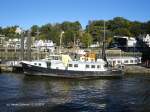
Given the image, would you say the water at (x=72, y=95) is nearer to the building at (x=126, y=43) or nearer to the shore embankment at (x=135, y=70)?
the shore embankment at (x=135, y=70)

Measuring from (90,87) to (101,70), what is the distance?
11.8m

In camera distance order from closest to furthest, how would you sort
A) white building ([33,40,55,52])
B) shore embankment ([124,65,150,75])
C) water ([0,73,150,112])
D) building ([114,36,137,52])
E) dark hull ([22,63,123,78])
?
1. water ([0,73,150,112])
2. dark hull ([22,63,123,78])
3. shore embankment ([124,65,150,75])
4. white building ([33,40,55,52])
5. building ([114,36,137,52])

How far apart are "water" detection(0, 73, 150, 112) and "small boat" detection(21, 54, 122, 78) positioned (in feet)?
4.67

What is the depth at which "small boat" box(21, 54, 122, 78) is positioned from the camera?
65.8m

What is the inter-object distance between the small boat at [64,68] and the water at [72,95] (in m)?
1.42

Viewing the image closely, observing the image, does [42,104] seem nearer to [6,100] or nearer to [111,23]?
[6,100]

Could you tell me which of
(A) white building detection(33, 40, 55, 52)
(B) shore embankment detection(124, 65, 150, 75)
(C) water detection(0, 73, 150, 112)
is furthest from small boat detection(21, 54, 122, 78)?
(A) white building detection(33, 40, 55, 52)

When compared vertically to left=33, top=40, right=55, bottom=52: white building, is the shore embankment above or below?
below

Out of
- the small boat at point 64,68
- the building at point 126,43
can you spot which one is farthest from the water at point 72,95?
the building at point 126,43

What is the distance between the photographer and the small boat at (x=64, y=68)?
6575 centimetres

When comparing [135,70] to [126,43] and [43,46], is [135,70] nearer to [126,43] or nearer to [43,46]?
[43,46]

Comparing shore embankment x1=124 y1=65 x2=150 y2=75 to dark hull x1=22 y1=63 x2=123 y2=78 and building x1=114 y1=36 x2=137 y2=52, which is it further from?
building x1=114 y1=36 x2=137 y2=52

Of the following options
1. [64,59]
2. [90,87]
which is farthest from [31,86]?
[64,59]

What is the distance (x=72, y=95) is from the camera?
156 ft
